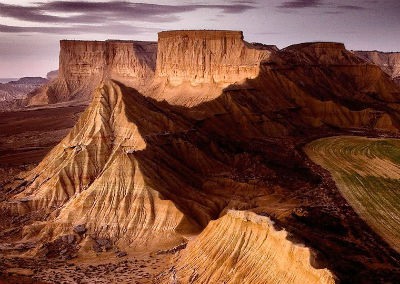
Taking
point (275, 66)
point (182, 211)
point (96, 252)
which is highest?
point (275, 66)

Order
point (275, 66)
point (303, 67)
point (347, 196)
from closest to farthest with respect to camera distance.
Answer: point (347, 196), point (275, 66), point (303, 67)

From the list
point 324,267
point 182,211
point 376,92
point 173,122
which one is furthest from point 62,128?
point 324,267

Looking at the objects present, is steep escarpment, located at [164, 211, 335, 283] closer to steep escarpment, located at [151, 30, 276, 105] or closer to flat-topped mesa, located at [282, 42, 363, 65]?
steep escarpment, located at [151, 30, 276, 105]

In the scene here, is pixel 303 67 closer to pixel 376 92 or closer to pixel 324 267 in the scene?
pixel 376 92

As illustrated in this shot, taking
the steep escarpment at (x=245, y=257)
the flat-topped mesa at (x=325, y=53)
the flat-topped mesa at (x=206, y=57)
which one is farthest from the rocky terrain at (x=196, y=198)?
the flat-topped mesa at (x=325, y=53)

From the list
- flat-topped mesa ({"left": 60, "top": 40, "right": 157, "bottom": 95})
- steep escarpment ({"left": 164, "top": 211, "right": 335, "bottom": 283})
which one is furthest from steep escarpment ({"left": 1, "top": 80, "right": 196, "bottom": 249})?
flat-topped mesa ({"left": 60, "top": 40, "right": 157, "bottom": 95})
